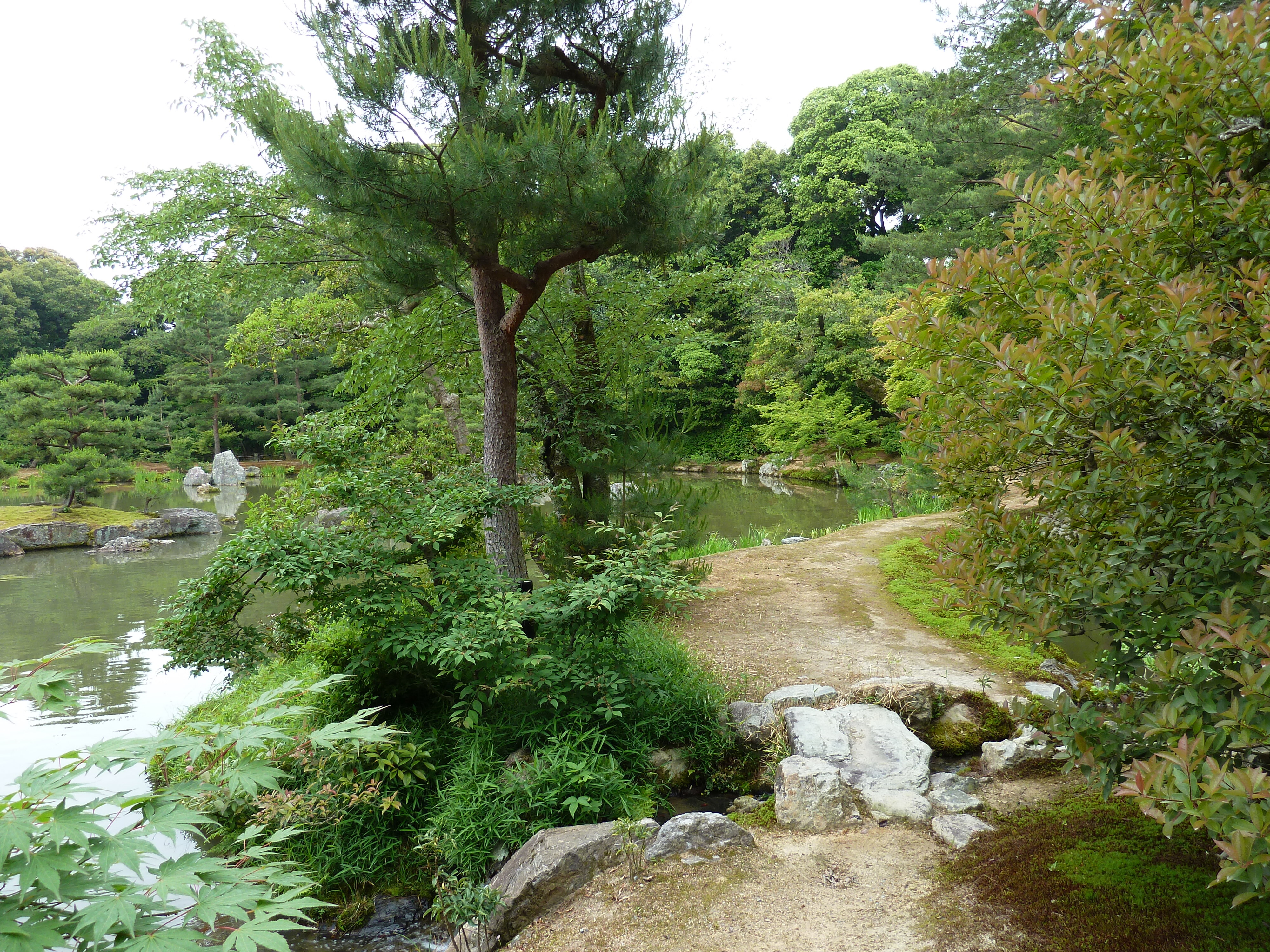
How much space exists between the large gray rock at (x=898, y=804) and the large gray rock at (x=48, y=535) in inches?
573

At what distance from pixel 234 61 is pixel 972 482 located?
7.21 m

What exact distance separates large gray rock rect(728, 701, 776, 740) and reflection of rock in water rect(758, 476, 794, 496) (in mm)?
13204

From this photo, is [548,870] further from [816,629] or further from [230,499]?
[230,499]

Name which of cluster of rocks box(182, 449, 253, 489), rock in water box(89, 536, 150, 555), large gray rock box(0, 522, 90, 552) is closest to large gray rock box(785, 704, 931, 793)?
rock in water box(89, 536, 150, 555)

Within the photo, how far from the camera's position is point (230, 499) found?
19094 mm

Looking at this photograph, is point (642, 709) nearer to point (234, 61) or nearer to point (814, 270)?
point (234, 61)

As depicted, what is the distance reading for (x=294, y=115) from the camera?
359cm

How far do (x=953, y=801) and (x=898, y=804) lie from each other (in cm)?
23

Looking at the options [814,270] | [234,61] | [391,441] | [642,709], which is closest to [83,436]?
[234,61]

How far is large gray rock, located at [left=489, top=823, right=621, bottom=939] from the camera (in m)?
2.46

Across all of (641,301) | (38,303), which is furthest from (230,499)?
(38,303)

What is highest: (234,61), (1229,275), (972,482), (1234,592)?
(234,61)

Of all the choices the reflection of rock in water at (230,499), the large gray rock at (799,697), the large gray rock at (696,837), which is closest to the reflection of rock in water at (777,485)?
the reflection of rock in water at (230,499)

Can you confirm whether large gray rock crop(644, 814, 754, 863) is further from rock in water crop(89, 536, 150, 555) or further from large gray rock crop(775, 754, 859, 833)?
rock in water crop(89, 536, 150, 555)
